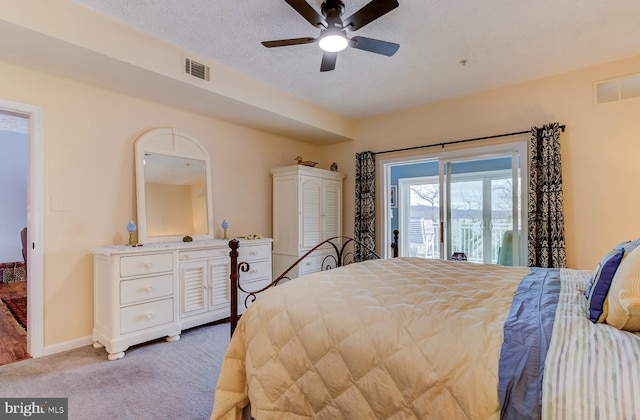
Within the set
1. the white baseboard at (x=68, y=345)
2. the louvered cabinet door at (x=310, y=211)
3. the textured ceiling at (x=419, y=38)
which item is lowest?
the white baseboard at (x=68, y=345)

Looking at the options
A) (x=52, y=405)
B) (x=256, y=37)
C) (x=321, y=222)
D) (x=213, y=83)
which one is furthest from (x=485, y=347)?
(x=321, y=222)

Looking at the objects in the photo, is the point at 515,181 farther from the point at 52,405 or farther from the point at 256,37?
the point at 52,405

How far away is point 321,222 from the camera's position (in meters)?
4.50

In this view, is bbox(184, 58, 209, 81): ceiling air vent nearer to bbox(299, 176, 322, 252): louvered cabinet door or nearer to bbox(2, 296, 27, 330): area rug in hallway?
bbox(299, 176, 322, 252): louvered cabinet door

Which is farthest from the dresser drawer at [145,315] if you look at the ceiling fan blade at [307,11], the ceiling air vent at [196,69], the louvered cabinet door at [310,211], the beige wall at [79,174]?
the ceiling fan blade at [307,11]

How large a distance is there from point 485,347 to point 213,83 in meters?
3.04

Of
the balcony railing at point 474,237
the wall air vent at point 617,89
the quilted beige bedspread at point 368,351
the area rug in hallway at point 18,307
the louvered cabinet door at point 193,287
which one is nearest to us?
the quilted beige bedspread at point 368,351

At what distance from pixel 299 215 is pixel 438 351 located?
10.7 feet

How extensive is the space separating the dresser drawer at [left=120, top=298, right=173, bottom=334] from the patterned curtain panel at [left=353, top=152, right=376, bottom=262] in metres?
2.64

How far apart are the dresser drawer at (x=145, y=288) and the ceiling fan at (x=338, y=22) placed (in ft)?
7.15

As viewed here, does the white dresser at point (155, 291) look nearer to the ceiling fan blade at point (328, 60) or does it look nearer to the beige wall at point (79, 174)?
the beige wall at point (79, 174)

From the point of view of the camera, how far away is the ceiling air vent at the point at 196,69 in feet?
9.12

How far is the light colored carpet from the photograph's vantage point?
6.04 feet

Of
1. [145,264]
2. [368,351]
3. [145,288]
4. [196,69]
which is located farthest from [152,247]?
[368,351]
